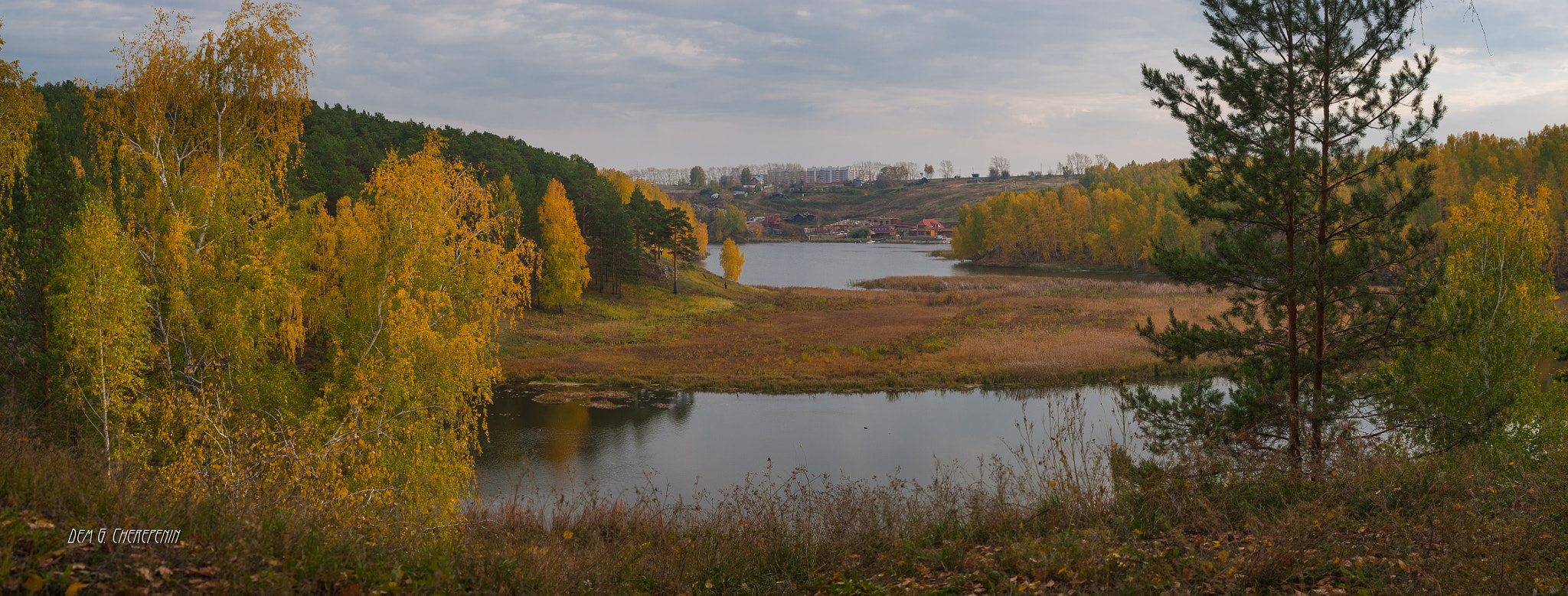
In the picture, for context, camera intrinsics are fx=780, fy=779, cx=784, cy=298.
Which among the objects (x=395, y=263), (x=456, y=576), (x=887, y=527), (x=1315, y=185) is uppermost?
(x=1315, y=185)

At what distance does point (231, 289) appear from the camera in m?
10.2

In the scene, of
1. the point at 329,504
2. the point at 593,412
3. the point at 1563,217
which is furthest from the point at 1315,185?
the point at 1563,217

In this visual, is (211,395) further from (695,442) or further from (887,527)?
(695,442)

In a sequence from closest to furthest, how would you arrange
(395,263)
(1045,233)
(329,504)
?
(329,504) → (395,263) → (1045,233)

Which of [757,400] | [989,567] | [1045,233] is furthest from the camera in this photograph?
[1045,233]

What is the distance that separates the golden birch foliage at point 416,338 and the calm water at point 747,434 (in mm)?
4498

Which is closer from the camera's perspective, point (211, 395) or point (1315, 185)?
point (211, 395)

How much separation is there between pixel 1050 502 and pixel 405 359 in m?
7.94

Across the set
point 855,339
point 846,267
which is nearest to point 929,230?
point 846,267

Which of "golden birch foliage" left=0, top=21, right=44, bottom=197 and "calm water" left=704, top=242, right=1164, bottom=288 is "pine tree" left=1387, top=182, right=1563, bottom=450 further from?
"calm water" left=704, top=242, right=1164, bottom=288

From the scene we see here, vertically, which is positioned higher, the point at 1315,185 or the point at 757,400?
the point at 1315,185

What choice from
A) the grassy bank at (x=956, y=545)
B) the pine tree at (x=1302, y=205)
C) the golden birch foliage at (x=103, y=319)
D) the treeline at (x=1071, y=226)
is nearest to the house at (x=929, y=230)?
the treeline at (x=1071, y=226)

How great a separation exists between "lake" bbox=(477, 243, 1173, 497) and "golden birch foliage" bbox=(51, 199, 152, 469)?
19.0ft

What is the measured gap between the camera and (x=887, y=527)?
6969 millimetres
